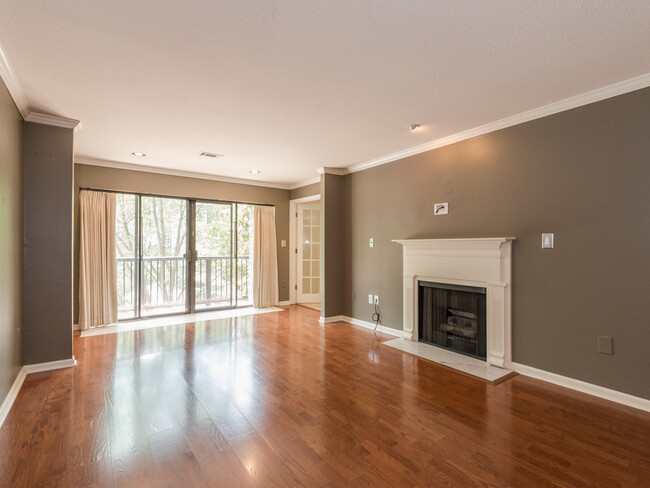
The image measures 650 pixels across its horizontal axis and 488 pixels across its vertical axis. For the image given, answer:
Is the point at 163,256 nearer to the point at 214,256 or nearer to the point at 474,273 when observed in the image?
the point at 214,256

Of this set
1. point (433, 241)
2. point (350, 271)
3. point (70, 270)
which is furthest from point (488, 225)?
point (70, 270)

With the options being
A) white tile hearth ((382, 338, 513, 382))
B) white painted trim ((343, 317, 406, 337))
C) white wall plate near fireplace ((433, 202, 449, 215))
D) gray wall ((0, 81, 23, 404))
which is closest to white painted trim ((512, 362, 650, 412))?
white tile hearth ((382, 338, 513, 382))

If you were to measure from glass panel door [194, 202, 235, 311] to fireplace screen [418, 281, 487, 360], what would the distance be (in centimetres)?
369

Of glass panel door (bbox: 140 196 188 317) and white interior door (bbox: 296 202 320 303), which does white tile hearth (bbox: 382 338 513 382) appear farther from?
glass panel door (bbox: 140 196 188 317)

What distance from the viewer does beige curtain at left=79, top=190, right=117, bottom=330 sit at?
4.53 m

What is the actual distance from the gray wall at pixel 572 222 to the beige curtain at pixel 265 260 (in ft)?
11.5

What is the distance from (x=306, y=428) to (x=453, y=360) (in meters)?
1.94

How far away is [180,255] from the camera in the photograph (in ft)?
18.0

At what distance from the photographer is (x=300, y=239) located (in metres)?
6.70

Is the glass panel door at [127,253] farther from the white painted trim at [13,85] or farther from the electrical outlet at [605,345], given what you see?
the electrical outlet at [605,345]

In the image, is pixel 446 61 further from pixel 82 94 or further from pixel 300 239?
pixel 300 239

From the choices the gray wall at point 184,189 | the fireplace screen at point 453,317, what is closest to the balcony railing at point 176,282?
the gray wall at point 184,189

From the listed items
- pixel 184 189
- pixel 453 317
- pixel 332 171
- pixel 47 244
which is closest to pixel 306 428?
pixel 453 317

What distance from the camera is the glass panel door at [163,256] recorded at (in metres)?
5.20
